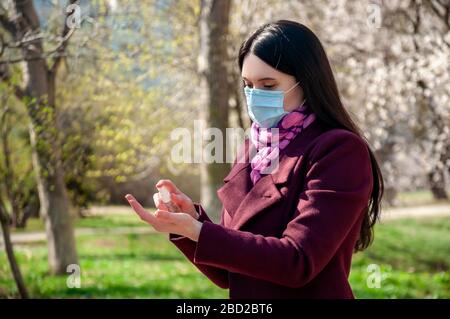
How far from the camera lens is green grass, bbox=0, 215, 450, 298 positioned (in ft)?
24.5

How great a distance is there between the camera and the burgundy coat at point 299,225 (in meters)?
1.80

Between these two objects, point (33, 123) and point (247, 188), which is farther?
point (33, 123)

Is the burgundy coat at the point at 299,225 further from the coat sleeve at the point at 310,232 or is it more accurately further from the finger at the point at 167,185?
the finger at the point at 167,185

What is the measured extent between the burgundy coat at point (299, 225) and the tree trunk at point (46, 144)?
13.8 feet

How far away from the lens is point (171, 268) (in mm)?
10203

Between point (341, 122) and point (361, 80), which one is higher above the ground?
point (341, 122)

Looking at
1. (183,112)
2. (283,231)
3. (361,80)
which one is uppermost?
(283,231)

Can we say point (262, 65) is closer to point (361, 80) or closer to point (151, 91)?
point (151, 91)

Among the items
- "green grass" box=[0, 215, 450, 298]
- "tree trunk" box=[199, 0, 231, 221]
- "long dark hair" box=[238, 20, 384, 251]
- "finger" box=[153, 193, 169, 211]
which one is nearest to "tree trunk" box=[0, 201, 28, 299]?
"green grass" box=[0, 215, 450, 298]

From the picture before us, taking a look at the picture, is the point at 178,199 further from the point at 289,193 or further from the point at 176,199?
the point at 289,193

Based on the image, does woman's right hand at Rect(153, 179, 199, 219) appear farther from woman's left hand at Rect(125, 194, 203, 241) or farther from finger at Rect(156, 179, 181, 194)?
woman's left hand at Rect(125, 194, 203, 241)

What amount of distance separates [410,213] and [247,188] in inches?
699
